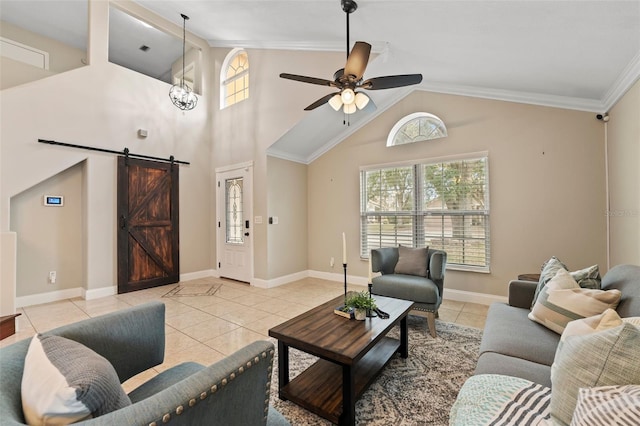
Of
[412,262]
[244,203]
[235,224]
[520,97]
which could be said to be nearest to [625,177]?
[520,97]

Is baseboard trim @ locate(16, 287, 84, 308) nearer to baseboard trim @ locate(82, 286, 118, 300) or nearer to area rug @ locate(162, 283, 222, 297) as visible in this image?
baseboard trim @ locate(82, 286, 118, 300)

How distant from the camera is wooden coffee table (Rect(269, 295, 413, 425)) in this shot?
62.0 inches

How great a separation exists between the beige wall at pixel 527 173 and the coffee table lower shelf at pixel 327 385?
2591 millimetres

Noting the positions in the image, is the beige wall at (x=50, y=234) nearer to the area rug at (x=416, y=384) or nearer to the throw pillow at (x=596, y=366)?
the area rug at (x=416, y=384)

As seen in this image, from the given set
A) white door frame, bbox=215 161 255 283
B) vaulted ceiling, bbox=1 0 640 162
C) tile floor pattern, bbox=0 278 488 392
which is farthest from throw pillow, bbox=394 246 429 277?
white door frame, bbox=215 161 255 283

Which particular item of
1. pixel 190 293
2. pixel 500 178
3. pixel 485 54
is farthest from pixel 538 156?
pixel 190 293

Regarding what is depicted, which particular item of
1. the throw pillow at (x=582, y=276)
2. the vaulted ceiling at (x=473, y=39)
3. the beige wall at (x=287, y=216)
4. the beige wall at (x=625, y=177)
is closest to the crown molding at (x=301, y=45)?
the vaulted ceiling at (x=473, y=39)

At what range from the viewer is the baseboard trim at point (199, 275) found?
17.5 feet

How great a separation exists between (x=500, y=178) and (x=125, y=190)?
5.80 meters

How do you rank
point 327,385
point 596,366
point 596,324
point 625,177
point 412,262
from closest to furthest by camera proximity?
1. point 596,366
2. point 596,324
3. point 327,385
4. point 625,177
5. point 412,262

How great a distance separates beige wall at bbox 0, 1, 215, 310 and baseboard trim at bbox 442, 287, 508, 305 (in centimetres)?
461

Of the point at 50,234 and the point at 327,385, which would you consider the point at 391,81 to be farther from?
the point at 50,234

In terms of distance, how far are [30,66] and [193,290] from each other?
4.47 meters

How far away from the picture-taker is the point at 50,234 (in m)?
4.03
